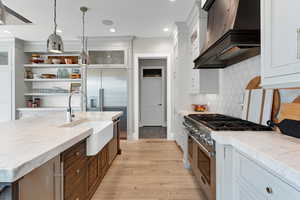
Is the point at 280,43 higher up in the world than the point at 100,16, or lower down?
lower down

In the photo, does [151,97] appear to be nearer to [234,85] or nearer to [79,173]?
[234,85]

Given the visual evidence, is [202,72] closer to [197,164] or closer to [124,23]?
[197,164]

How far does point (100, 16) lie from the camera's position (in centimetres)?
396

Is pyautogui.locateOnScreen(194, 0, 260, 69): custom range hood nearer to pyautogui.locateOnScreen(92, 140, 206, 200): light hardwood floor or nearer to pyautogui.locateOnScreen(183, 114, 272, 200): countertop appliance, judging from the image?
pyautogui.locateOnScreen(183, 114, 272, 200): countertop appliance

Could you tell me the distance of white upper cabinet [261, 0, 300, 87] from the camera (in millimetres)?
1083

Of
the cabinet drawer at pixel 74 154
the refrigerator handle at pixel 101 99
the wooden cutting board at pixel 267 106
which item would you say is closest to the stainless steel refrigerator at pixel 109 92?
the refrigerator handle at pixel 101 99

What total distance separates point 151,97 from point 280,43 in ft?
22.6

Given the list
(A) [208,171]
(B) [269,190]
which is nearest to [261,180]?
(B) [269,190]

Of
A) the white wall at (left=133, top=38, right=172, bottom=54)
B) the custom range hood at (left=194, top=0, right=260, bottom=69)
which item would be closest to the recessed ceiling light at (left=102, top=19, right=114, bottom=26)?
the white wall at (left=133, top=38, right=172, bottom=54)

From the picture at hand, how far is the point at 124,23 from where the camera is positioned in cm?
436

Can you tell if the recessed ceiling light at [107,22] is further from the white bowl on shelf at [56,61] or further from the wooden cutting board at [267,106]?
the wooden cutting board at [267,106]

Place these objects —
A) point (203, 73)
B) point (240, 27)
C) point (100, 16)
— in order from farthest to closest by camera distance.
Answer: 1. point (100, 16)
2. point (203, 73)
3. point (240, 27)

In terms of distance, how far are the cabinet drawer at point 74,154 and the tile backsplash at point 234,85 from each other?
75.9 inches

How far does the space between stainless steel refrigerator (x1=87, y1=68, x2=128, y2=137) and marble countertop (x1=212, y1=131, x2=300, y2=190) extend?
4.04m
